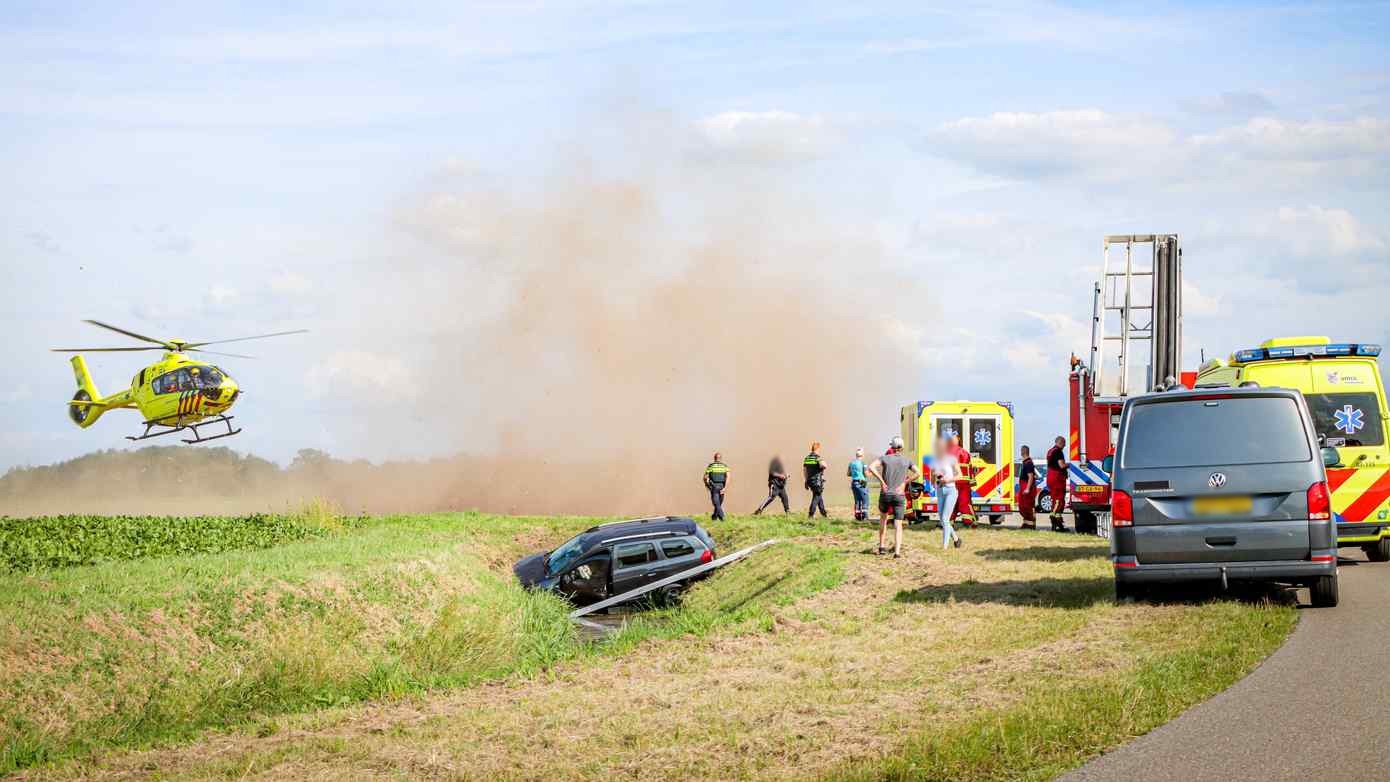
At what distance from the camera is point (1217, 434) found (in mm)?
12336

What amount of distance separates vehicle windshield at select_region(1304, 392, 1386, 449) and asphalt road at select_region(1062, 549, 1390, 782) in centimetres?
750

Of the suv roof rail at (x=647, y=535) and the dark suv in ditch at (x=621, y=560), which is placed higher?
the suv roof rail at (x=647, y=535)

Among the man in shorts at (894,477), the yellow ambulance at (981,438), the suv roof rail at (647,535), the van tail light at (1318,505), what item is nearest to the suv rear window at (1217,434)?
the van tail light at (1318,505)

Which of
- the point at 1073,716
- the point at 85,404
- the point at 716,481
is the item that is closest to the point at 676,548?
the point at 716,481

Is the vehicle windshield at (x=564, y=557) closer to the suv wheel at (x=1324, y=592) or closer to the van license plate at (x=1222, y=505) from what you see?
the van license plate at (x=1222, y=505)

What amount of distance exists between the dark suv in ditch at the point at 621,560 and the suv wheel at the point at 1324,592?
36.8ft

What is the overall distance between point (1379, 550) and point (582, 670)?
11.9 m

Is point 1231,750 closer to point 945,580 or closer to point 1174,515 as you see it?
point 1174,515

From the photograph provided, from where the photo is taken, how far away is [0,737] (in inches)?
426

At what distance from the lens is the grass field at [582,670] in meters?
8.01

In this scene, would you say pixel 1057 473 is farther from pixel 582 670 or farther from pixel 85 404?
pixel 85 404

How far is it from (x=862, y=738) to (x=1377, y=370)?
1297 cm

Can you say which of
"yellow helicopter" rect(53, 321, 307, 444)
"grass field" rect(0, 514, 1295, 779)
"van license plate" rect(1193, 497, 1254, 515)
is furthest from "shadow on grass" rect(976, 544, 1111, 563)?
"yellow helicopter" rect(53, 321, 307, 444)

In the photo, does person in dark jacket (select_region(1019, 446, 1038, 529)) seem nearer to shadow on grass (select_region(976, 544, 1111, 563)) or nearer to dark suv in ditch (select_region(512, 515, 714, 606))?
shadow on grass (select_region(976, 544, 1111, 563))
